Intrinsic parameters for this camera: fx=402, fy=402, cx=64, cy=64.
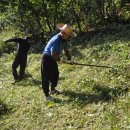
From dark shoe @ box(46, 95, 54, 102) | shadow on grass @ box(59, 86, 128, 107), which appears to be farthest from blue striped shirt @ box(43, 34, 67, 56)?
shadow on grass @ box(59, 86, 128, 107)

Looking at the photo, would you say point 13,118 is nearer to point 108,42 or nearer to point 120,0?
point 108,42

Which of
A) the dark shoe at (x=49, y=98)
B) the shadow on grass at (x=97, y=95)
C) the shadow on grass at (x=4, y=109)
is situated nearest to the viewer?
the shadow on grass at (x=97, y=95)

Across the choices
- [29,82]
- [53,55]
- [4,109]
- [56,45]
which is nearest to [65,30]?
[56,45]

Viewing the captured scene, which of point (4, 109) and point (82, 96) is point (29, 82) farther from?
point (82, 96)

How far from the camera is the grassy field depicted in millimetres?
9599

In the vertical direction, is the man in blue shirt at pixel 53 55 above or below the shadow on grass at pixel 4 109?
above

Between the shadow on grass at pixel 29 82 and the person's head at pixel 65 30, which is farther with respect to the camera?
the shadow on grass at pixel 29 82

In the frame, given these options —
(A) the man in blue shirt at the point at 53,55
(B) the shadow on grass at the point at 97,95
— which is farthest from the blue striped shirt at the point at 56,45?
(B) the shadow on grass at the point at 97,95

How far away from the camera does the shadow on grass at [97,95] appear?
34.4 ft

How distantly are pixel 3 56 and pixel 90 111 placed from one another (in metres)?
11.7

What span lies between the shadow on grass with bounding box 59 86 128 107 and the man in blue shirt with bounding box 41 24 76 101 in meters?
0.70

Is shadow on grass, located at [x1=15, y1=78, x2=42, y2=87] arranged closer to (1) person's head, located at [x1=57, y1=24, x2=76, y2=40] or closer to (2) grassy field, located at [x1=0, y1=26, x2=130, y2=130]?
(2) grassy field, located at [x1=0, y1=26, x2=130, y2=130]

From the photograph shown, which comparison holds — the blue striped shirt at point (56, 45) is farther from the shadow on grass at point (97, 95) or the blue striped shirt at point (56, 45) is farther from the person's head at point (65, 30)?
the shadow on grass at point (97, 95)

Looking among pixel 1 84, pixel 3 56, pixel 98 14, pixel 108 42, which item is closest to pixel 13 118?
pixel 1 84
